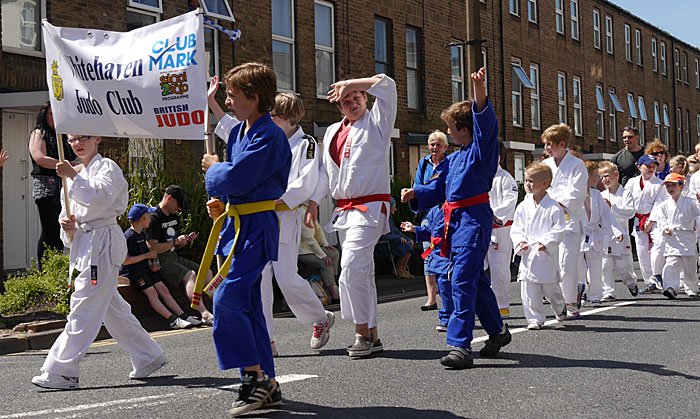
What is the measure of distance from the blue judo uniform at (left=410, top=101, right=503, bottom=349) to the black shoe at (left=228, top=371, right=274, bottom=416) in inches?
71.5

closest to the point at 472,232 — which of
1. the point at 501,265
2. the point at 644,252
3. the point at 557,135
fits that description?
the point at 501,265

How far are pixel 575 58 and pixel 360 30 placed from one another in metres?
14.5

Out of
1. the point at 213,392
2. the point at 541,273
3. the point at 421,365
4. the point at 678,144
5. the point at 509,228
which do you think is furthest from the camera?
the point at 678,144

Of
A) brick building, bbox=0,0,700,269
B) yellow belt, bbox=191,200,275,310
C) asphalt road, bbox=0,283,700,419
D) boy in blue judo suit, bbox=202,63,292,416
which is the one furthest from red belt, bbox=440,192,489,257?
brick building, bbox=0,0,700,269

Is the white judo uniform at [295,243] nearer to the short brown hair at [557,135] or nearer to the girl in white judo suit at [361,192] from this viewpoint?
the girl in white judo suit at [361,192]

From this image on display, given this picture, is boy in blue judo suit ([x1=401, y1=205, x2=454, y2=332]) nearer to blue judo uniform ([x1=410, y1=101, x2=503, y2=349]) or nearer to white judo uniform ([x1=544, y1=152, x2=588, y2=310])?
blue judo uniform ([x1=410, y1=101, x2=503, y2=349])

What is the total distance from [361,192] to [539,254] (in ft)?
7.78

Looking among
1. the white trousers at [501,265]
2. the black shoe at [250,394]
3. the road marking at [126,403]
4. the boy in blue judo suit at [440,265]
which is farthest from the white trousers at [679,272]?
the black shoe at [250,394]

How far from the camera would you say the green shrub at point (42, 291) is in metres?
9.29

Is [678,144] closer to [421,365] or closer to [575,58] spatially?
[575,58]

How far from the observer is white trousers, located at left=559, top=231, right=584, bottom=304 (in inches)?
348

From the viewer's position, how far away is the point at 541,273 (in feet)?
26.9

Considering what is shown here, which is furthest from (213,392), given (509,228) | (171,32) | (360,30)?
(360,30)

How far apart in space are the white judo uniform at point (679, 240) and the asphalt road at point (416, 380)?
2.93m
